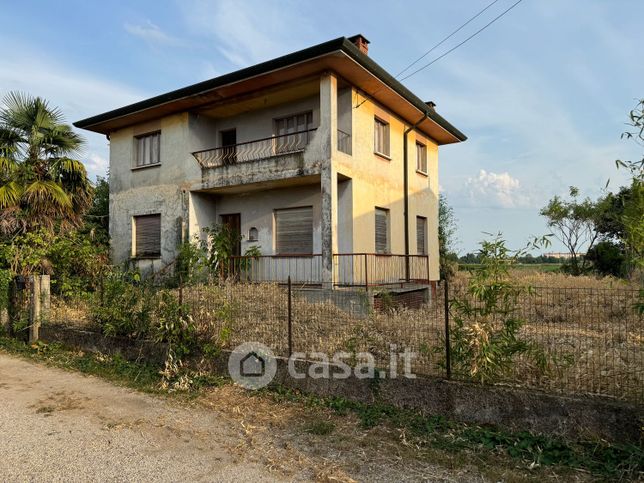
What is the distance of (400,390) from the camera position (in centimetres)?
496

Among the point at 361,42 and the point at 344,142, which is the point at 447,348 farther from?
the point at 361,42

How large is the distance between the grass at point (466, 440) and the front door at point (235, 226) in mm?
7067

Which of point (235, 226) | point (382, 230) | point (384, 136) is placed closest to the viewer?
point (382, 230)

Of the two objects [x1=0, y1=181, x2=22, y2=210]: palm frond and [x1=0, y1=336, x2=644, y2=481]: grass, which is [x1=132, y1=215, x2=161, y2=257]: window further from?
[x1=0, y1=336, x2=644, y2=481]: grass

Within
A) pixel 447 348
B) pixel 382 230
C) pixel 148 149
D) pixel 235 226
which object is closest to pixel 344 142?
pixel 382 230

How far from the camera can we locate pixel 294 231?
1212cm

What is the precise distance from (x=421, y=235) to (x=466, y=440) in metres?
11.4

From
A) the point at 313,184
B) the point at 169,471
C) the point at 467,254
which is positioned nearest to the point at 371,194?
the point at 313,184

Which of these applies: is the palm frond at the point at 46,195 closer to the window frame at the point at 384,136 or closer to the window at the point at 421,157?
the window frame at the point at 384,136

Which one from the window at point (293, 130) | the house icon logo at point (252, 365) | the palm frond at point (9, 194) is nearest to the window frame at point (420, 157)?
the window at point (293, 130)

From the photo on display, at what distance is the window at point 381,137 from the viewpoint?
1252 cm

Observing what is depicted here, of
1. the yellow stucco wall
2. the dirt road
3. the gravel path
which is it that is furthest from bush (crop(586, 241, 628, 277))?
the gravel path

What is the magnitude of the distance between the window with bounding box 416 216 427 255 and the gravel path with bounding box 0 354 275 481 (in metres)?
10.9

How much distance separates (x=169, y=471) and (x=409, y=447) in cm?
210
